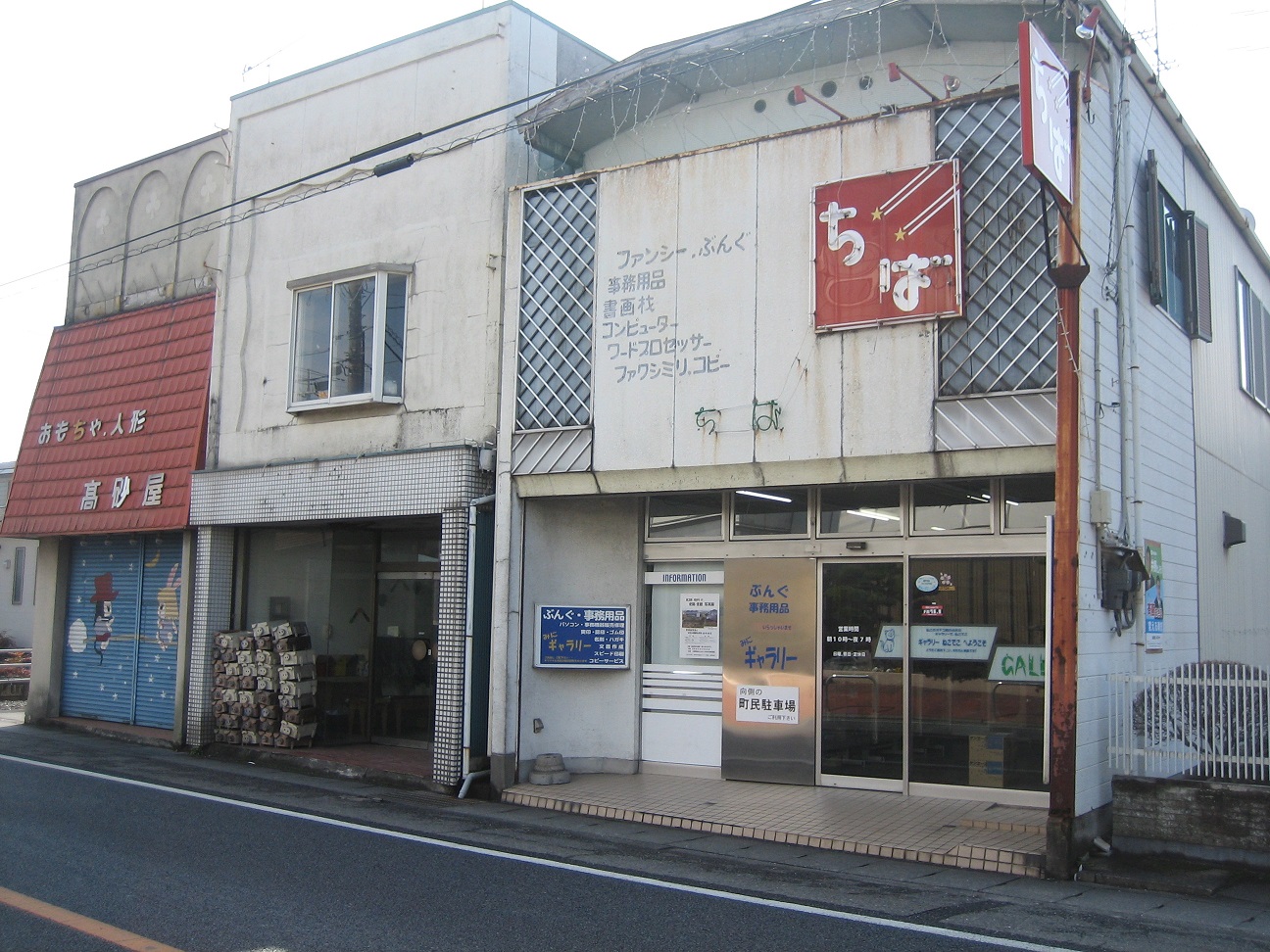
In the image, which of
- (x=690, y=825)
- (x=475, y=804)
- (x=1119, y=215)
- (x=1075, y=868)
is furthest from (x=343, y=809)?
(x=1119, y=215)

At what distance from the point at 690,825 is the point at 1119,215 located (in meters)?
6.76

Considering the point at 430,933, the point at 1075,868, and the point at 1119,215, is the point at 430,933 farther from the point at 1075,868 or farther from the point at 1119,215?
the point at 1119,215

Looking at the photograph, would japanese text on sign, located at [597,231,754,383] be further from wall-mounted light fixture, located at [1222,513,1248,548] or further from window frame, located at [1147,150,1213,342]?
wall-mounted light fixture, located at [1222,513,1248,548]

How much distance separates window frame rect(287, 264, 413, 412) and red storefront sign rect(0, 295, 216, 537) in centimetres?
254

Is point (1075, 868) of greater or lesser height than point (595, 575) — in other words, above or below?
below

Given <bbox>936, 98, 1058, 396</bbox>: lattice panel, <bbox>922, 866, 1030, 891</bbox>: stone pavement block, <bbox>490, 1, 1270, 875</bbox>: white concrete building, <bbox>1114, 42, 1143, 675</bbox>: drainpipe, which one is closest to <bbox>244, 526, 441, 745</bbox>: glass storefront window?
<bbox>490, 1, 1270, 875</bbox>: white concrete building

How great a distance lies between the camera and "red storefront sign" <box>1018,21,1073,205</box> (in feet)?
27.5

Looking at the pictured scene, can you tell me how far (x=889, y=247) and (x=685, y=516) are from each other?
400cm

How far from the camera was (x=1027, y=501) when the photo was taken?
35.7 ft

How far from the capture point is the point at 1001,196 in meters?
9.96

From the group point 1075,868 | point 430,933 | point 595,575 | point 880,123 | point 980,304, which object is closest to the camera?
point 430,933

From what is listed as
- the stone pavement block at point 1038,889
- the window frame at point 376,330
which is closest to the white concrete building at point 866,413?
the stone pavement block at point 1038,889

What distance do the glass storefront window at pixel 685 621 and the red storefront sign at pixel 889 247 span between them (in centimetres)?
357

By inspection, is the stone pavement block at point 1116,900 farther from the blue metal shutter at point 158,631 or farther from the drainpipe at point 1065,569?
the blue metal shutter at point 158,631
